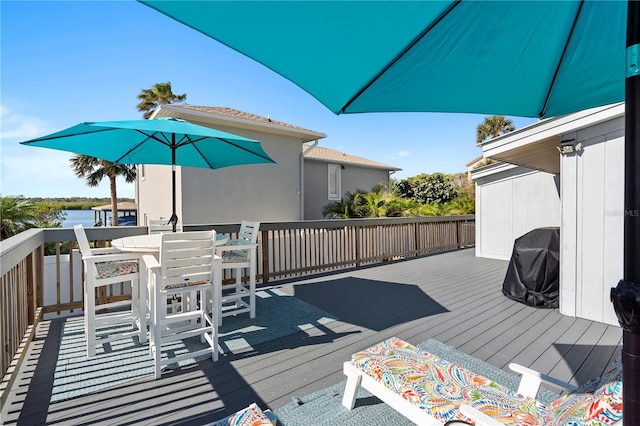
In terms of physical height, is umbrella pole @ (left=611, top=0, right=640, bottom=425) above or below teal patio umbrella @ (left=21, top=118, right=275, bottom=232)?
below

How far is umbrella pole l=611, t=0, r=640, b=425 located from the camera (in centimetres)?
74

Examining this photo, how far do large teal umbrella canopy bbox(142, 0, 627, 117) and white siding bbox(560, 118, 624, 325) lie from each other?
2255 mm

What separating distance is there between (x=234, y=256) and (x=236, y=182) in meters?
4.44

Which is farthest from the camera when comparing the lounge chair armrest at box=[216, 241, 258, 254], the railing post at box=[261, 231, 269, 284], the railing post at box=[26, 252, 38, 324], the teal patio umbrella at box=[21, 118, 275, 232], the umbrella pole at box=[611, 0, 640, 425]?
the railing post at box=[261, 231, 269, 284]

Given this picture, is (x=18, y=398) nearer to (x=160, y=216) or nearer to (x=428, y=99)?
(x=428, y=99)

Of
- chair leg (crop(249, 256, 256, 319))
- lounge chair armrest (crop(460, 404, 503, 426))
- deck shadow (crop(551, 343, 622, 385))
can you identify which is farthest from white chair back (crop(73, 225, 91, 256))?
deck shadow (crop(551, 343, 622, 385))

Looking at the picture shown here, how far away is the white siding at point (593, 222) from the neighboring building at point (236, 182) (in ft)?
21.2

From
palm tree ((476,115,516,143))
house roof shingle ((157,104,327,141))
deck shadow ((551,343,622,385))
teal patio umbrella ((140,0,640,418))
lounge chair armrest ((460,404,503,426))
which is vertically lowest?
deck shadow ((551,343,622,385))

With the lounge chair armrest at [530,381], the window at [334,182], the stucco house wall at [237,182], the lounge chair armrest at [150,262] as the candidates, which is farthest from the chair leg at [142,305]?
the window at [334,182]

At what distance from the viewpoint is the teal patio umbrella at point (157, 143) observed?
10.3 ft

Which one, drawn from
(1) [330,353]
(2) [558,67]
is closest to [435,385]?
(1) [330,353]

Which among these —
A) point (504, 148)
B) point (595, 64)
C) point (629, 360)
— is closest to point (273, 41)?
point (629, 360)

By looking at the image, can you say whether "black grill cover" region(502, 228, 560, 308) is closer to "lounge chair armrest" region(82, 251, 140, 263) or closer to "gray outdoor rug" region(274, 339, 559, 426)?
"gray outdoor rug" region(274, 339, 559, 426)

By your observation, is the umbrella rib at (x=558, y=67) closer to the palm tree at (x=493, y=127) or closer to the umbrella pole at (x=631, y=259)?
the umbrella pole at (x=631, y=259)
